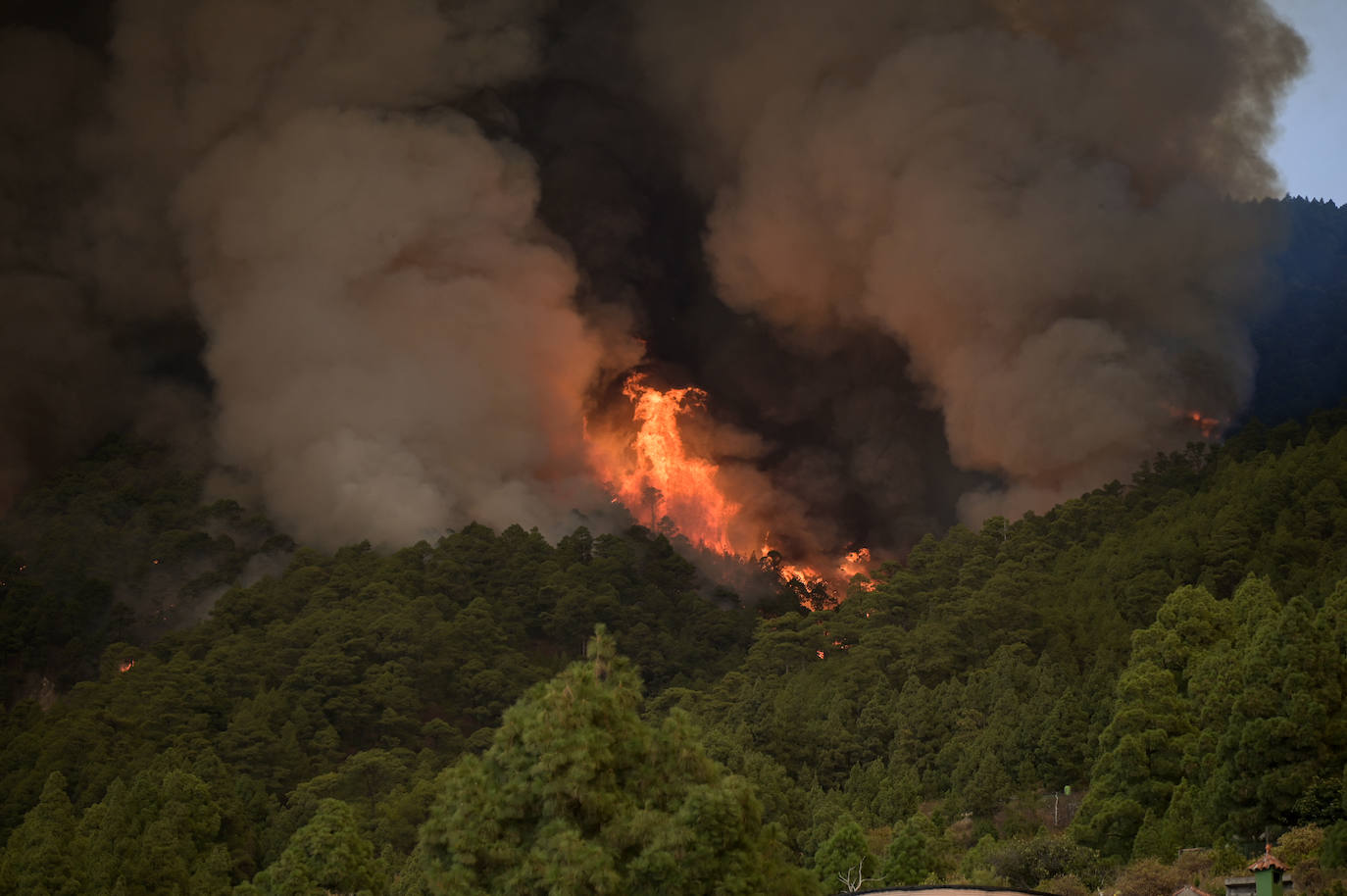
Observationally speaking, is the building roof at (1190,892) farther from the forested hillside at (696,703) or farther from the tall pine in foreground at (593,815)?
the tall pine in foreground at (593,815)

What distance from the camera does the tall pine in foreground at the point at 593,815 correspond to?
757 inches

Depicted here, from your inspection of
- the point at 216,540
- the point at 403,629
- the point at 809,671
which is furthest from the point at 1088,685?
the point at 216,540

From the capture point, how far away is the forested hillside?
70.1 feet

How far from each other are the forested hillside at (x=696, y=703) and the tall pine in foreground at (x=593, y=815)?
0.18 feet

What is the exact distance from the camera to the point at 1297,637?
31.5 metres

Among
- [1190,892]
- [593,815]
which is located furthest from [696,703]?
[593,815]

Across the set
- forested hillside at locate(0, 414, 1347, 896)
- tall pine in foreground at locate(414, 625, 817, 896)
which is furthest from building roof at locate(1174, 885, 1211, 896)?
tall pine in foreground at locate(414, 625, 817, 896)

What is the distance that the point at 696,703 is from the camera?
63.8 m

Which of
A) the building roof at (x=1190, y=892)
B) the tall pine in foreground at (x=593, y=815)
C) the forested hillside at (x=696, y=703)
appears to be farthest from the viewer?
the building roof at (x=1190, y=892)

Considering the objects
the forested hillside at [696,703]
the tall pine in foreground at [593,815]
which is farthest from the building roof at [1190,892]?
the tall pine in foreground at [593,815]

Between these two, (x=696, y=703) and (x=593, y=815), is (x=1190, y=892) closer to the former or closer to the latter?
(x=593, y=815)

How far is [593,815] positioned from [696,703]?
44390mm

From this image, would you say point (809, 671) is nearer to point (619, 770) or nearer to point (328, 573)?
point (328, 573)

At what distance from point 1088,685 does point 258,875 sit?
25654 mm
